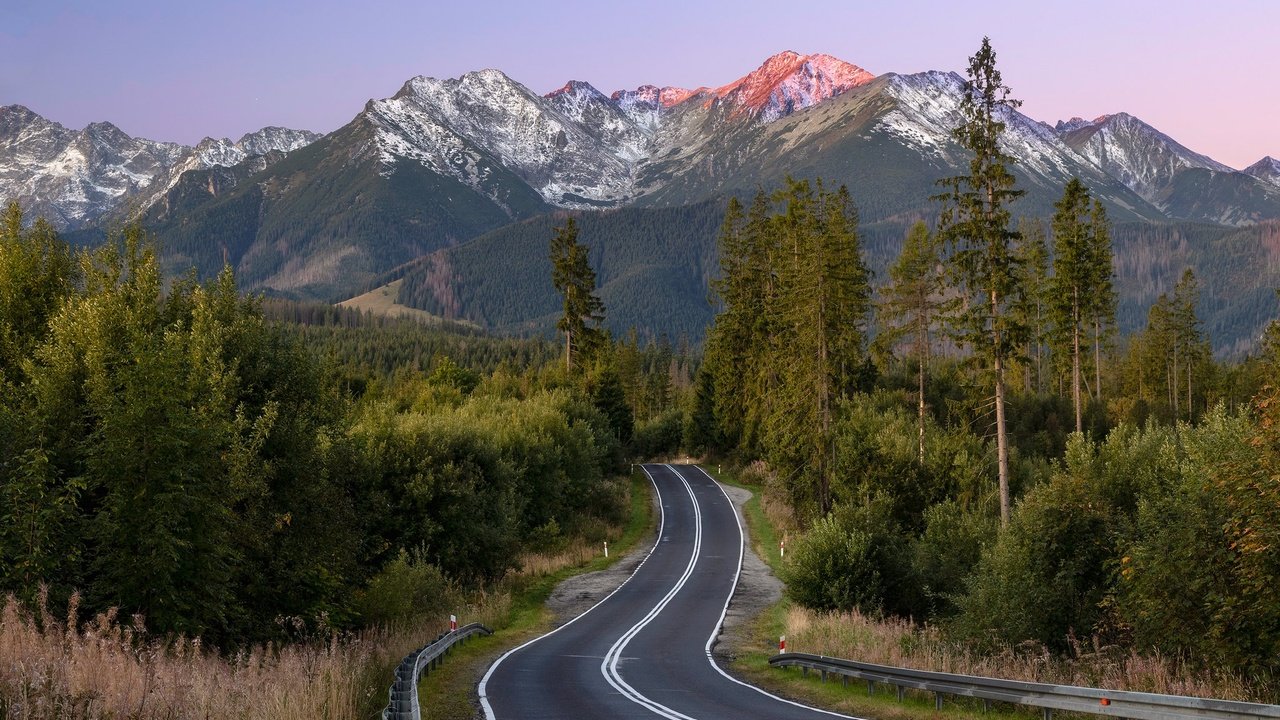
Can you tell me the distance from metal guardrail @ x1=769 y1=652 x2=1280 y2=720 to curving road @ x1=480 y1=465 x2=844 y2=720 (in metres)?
1.71

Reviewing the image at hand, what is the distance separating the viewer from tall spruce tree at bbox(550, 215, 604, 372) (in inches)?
2945

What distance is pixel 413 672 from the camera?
1720 centimetres

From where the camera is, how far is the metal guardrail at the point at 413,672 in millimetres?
13270

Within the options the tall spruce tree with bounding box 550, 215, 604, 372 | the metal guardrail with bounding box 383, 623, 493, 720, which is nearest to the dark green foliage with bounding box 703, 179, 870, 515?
the tall spruce tree with bounding box 550, 215, 604, 372

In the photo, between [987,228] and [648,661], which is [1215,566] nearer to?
[648,661]

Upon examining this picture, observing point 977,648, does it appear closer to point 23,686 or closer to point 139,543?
point 139,543

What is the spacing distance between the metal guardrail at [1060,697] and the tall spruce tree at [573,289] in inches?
2231

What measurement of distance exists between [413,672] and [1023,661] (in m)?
12.7

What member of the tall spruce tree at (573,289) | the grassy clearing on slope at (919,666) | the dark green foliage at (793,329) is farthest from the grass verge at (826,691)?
the tall spruce tree at (573,289)

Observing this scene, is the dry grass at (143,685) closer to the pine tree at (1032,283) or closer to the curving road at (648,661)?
the curving road at (648,661)

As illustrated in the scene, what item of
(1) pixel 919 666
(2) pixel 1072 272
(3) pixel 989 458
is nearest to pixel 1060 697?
(1) pixel 919 666

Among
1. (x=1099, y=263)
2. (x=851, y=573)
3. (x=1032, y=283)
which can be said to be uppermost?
(x=1099, y=263)

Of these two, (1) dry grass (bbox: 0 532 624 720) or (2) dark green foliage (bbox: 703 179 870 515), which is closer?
(1) dry grass (bbox: 0 532 624 720)

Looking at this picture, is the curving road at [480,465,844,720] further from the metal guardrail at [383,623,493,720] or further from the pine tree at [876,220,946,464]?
the pine tree at [876,220,946,464]
